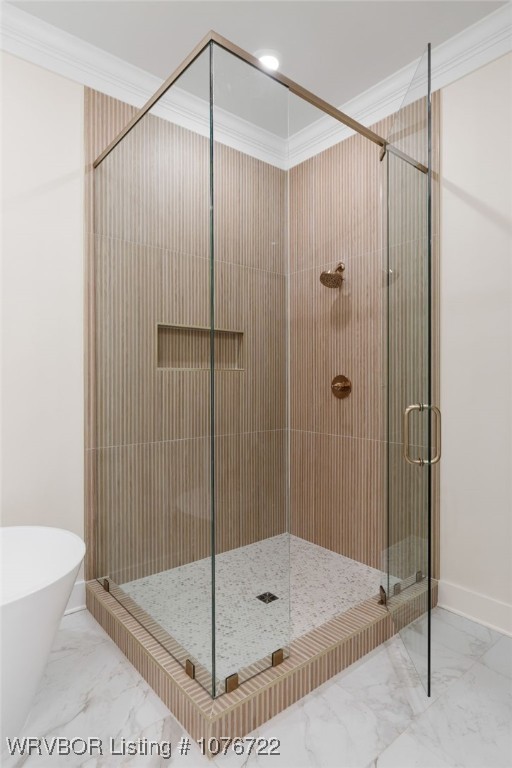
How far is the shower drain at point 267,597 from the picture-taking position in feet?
4.88

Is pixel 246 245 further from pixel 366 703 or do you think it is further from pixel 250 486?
pixel 366 703

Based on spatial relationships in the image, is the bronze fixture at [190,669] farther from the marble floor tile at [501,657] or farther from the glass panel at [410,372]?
the marble floor tile at [501,657]

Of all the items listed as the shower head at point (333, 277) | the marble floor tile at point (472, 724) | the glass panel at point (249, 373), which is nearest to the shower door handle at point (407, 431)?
the glass panel at point (249, 373)

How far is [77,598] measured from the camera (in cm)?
211

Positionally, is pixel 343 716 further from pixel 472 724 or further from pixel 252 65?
pixel 252 65

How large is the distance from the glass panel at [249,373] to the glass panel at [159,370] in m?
0.05

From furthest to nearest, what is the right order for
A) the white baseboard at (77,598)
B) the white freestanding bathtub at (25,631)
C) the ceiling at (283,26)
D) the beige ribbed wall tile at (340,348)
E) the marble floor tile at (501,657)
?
the beige ribbed wall tile at (340,348)
the white baseboard at (77,598)
the ceiling at (283,26)
the marble floor tile at (501,657)
the white freestanding bathtub at (25,631)

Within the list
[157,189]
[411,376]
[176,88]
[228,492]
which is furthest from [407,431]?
[176,88]

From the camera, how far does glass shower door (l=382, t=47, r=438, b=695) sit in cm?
153

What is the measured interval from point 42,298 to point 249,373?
3.89 feet

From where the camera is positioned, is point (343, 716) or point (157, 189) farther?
point (157, 189)

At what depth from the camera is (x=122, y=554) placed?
1970 millimetres

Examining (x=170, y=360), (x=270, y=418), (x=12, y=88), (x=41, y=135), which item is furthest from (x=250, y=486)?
(x=12, y=88)

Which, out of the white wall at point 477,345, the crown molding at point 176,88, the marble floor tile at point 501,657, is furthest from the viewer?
the white wall at point 477,345
